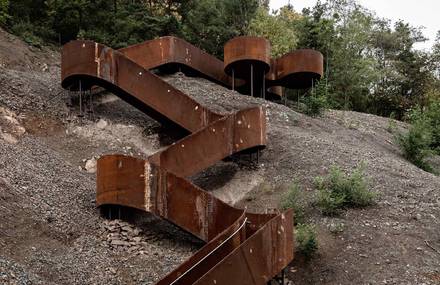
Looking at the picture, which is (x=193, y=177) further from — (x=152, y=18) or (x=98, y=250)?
(x=152, y=18)

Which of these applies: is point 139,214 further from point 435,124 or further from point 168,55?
point 435,124

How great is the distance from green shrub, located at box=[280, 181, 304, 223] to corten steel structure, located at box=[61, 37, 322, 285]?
192 cm

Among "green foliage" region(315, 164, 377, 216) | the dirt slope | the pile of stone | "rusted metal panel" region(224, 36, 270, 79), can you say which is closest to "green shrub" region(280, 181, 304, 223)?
the dirt slope

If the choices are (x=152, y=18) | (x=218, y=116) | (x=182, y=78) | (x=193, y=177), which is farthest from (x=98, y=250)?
(x=152, y=18)

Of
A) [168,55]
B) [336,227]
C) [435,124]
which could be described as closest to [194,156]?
[336,227]

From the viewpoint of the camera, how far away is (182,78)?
22.3 meters

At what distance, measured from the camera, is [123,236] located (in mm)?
12578

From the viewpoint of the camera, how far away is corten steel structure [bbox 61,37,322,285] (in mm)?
10758

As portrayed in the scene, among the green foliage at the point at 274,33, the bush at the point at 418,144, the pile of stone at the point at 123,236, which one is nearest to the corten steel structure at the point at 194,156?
the pile of stone at the point at 123,236

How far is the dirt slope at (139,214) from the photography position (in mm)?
11414

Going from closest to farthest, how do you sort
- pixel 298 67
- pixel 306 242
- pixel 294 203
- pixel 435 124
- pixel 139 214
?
pixel 306 242 < pixel 139 214 < pixel 294 203 < pixel 298 67 < pixel 435 124

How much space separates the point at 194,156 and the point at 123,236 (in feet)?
10.7

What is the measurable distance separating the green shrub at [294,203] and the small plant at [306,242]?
0.98 m

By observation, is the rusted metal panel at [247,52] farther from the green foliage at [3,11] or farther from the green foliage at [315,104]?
the green foliage at [3,11]
